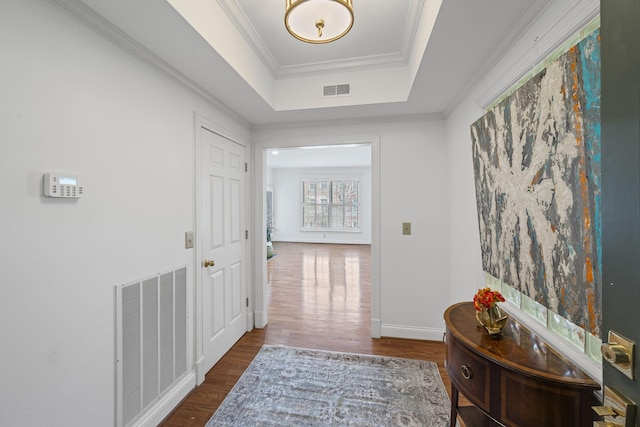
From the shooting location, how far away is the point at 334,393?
6.48 ft

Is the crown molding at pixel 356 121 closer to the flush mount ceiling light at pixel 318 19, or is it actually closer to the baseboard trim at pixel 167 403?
the flush mount ceiling light at pixel 318 19

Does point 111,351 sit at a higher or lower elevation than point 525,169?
lower

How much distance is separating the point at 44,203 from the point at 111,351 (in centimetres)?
84

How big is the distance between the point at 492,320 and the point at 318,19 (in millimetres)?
1726

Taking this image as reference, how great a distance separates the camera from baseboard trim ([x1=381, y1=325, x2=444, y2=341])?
274 cm

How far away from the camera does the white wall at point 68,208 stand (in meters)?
1.02

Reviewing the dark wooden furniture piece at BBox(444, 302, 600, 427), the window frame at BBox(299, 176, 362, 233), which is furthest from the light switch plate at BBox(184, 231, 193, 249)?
the window frame at BBox(299, 176, 362, 233)

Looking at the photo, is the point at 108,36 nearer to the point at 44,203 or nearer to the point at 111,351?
the point at 44,203

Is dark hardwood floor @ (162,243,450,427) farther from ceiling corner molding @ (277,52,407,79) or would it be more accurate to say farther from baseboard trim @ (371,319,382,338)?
ceiling corner molding @ (277,52,407,79)

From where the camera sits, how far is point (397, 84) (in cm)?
234

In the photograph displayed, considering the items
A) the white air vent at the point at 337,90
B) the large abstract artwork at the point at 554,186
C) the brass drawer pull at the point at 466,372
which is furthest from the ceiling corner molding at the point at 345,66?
the brass drawer pull at the point at 466,372

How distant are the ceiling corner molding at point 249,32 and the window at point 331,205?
21.2ft

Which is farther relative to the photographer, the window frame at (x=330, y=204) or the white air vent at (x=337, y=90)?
the window frame at (x=330, y=204)

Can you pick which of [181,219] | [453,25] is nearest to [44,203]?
[181,219]
